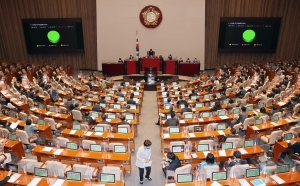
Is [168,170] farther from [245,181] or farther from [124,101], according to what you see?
[124,101]

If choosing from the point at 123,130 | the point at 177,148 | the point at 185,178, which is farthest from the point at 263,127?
the point at 123,130

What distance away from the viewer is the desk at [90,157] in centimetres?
741

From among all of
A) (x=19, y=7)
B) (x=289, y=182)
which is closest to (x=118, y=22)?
(x=19, y=7)

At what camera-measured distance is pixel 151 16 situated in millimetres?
22375

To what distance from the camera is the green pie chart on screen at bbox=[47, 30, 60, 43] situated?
22.8 m

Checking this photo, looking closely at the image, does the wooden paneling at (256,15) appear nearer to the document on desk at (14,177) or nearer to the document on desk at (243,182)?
the document on desk at (243,182)

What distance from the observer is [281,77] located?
650 inches

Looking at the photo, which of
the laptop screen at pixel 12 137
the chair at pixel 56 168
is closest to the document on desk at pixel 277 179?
the chair at pixel 56 168

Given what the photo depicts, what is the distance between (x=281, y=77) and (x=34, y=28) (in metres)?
19.8

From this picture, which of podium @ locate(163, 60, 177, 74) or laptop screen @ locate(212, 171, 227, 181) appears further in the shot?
podium @ locate(163, 60, 177, 74)

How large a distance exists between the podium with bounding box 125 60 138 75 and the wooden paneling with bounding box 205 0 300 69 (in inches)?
267

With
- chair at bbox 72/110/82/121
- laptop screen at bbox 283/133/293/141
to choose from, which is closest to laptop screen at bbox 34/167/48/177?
chair at bbox 72/110/82/121

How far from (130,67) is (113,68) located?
144 centimetres

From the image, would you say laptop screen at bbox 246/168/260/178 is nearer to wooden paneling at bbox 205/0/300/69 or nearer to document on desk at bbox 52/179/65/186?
document on desk at bbox 52/179/65/186
